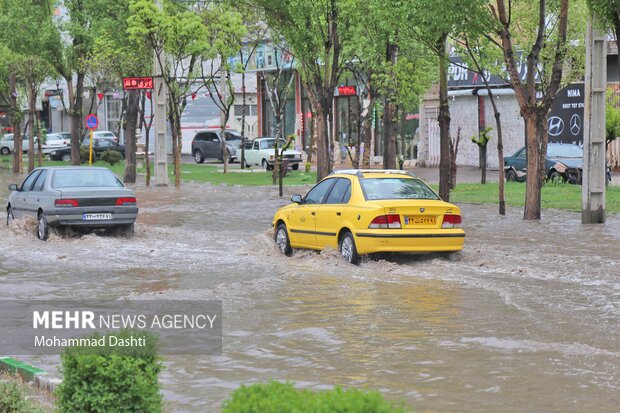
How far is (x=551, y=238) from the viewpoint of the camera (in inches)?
822

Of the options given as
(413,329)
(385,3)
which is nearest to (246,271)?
(413,329)

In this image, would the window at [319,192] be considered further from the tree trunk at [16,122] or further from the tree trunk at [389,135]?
the tree trunk at [16,122]

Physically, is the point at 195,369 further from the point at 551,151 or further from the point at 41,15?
the point at 41,15

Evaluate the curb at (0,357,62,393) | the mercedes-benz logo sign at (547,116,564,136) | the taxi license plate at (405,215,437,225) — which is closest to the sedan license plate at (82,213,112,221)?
the taxi license plate at (405,215,437,225)

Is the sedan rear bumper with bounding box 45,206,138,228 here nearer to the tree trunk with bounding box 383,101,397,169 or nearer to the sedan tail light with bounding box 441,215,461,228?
the sedan tail light with bounding box 441,215,461,228

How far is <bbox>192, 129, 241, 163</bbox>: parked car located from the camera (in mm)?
63969

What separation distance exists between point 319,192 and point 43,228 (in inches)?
227

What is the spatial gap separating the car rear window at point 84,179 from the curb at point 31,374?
1233 centimetres

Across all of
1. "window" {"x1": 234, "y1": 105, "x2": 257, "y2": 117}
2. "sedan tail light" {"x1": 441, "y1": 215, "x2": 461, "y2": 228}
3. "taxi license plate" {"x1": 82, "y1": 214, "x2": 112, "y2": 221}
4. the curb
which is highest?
"window" {"x1": 234, "y1": 105, "x2": 257, "y2": 117}

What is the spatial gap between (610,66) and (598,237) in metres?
16.3

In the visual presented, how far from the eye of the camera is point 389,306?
42.5 feet

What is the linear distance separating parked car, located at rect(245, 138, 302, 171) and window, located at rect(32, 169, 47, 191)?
30129 mm

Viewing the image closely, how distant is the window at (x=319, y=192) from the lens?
17.6m

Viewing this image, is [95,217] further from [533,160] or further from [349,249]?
[533,160]
